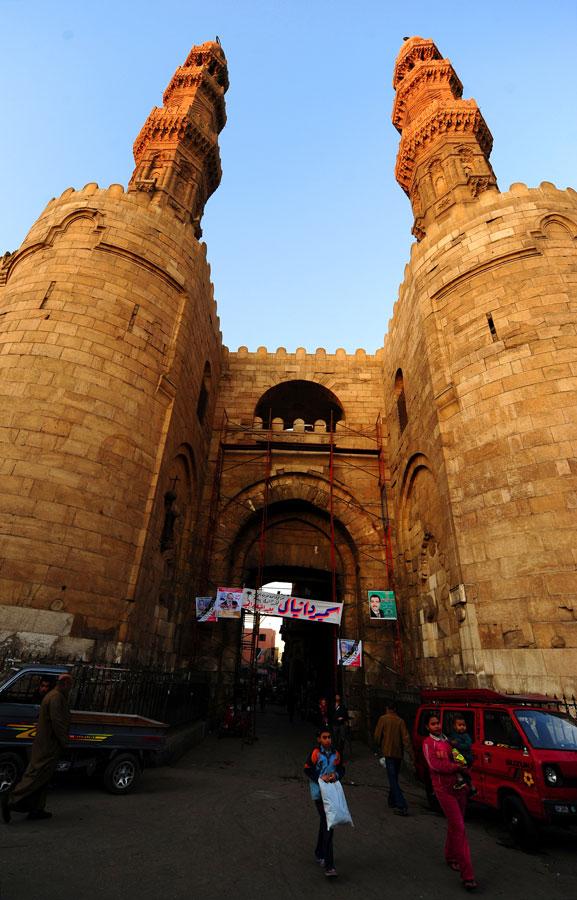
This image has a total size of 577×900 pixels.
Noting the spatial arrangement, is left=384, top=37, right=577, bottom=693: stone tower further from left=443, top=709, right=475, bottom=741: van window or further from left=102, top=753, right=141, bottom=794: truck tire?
left=102, top=753, right=141, bottom=794: truck tire

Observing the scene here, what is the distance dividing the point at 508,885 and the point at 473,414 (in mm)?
7717

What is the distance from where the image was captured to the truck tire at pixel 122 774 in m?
5.81

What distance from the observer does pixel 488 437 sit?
30.2 ft

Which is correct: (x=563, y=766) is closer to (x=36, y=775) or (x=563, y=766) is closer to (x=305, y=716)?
(x=36, y=775)

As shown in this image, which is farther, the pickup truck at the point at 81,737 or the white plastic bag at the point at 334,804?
the pickup truck at the point at 81,737

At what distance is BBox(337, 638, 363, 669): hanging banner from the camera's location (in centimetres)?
1175

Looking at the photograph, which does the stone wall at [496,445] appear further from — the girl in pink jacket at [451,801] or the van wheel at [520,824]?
the girl in pink jacket at [451,801]

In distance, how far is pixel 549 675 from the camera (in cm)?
702

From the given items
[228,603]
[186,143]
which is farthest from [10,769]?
[186,143]

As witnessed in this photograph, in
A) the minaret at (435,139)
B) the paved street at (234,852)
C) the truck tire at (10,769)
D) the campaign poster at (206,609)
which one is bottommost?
the paved street at (234,852)

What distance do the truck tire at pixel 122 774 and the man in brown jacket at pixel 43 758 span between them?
4.31 ft

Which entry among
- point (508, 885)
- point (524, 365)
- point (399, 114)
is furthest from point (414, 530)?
point (399, 114)

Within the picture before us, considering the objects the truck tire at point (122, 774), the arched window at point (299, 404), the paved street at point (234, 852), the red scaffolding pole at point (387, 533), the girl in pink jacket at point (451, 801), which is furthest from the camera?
the arched window at point (299, 404)

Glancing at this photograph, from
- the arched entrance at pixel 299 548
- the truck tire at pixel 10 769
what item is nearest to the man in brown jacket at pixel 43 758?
the truck tire at pixel 10 769
